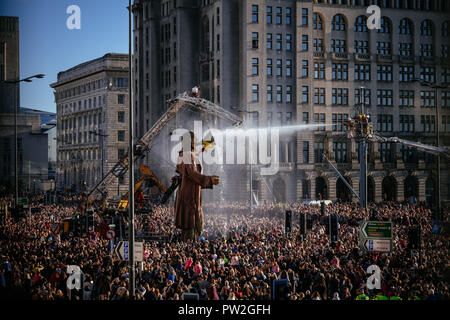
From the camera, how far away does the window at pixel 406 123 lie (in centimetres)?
7706

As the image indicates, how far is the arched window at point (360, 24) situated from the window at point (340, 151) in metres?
15.2

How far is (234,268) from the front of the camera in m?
22.5

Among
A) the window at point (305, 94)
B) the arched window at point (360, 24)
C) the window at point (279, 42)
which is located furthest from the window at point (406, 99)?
the window at point (279, 42)

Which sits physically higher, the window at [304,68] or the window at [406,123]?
the window at [304,68]

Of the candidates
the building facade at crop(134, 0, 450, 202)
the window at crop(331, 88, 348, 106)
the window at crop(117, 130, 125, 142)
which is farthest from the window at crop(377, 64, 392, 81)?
the window at crop(117, 130, 125, 142)

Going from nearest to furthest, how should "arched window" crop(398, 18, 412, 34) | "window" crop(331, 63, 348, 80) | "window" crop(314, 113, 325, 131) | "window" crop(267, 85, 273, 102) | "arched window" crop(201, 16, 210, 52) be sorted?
"window" crop(267, 85, 273, 102)
"window" crop(314, 113, 325, 131)
"window" crop(331, 63, 348, 80)
"arched window" crop(398, 18, 412, 34)
"arched window" crop(201, 16, 210, 52)

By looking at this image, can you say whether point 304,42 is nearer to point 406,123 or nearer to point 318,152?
point 318,152

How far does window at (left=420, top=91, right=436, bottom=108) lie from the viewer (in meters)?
75.8

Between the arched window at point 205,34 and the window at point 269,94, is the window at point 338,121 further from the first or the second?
the arched window at point 205,34

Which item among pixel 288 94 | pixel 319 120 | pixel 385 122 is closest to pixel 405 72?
pixel 385 122

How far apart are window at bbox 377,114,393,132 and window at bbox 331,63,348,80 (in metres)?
6.90

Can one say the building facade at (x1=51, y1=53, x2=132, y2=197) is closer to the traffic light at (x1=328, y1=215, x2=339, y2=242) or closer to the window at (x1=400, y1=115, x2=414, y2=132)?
the window at (x1=400, y1=115, x2=414, y2=132)

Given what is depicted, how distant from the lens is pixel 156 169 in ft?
256

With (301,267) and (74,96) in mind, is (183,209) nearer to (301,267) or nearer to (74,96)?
(301,267)
